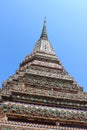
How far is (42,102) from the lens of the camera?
23359mm

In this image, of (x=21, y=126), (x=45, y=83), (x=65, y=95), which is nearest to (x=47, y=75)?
(x=45, y=83)

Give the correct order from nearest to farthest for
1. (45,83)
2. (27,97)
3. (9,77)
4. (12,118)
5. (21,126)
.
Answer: (21,126) → (12,118) → (27,97) → (45,83) → (9,77)

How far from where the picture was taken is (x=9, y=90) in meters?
23.4

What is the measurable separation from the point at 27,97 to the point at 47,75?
5587mm

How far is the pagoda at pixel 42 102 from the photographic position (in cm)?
2014

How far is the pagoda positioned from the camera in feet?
66.1

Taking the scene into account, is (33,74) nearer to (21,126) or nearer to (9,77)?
(9,77)

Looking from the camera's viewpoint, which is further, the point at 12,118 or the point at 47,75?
the point at 47,75

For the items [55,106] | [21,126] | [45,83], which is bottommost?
[21,126]

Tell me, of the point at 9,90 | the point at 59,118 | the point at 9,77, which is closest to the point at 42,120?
the point at 59,118

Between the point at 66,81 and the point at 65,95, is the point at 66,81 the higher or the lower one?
the higher one

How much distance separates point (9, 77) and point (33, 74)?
4.08 metres

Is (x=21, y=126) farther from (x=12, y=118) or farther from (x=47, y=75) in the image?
(x=47, y=75)

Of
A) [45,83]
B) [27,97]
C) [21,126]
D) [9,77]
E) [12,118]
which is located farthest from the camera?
[9,77]
